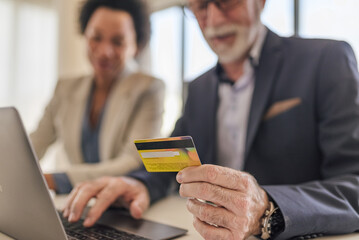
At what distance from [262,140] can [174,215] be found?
37 cm

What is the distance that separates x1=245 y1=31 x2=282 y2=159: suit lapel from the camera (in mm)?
1117

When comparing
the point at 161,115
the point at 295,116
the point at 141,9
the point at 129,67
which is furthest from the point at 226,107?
the point at 141,9

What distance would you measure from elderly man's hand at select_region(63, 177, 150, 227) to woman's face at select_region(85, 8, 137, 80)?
0.95 metres

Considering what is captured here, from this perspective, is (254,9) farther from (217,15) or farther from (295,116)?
(295,116)

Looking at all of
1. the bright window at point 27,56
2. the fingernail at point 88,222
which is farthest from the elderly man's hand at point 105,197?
the bright window at point 27,56

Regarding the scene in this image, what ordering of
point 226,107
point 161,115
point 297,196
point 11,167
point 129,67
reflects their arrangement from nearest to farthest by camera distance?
point 11,167, point 297,196, point 226,107, point 161,115, point 129,67

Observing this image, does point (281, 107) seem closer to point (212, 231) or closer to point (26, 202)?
point (212, 231)

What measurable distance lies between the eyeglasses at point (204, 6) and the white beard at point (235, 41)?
0.18 ft

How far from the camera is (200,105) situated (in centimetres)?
136

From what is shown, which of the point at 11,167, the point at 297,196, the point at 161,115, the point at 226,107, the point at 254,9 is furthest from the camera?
the point at 161,115

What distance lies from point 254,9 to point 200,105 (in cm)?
39

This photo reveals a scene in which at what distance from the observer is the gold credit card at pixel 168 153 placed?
559 millimetres

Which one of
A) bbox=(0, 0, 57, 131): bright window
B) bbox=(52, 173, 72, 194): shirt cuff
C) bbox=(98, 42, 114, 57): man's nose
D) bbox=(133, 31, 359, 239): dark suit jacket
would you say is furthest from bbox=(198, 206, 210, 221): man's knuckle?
bbox=(0, 0, 57, 131): bright window

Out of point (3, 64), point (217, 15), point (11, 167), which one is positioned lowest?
point (3, 64)
